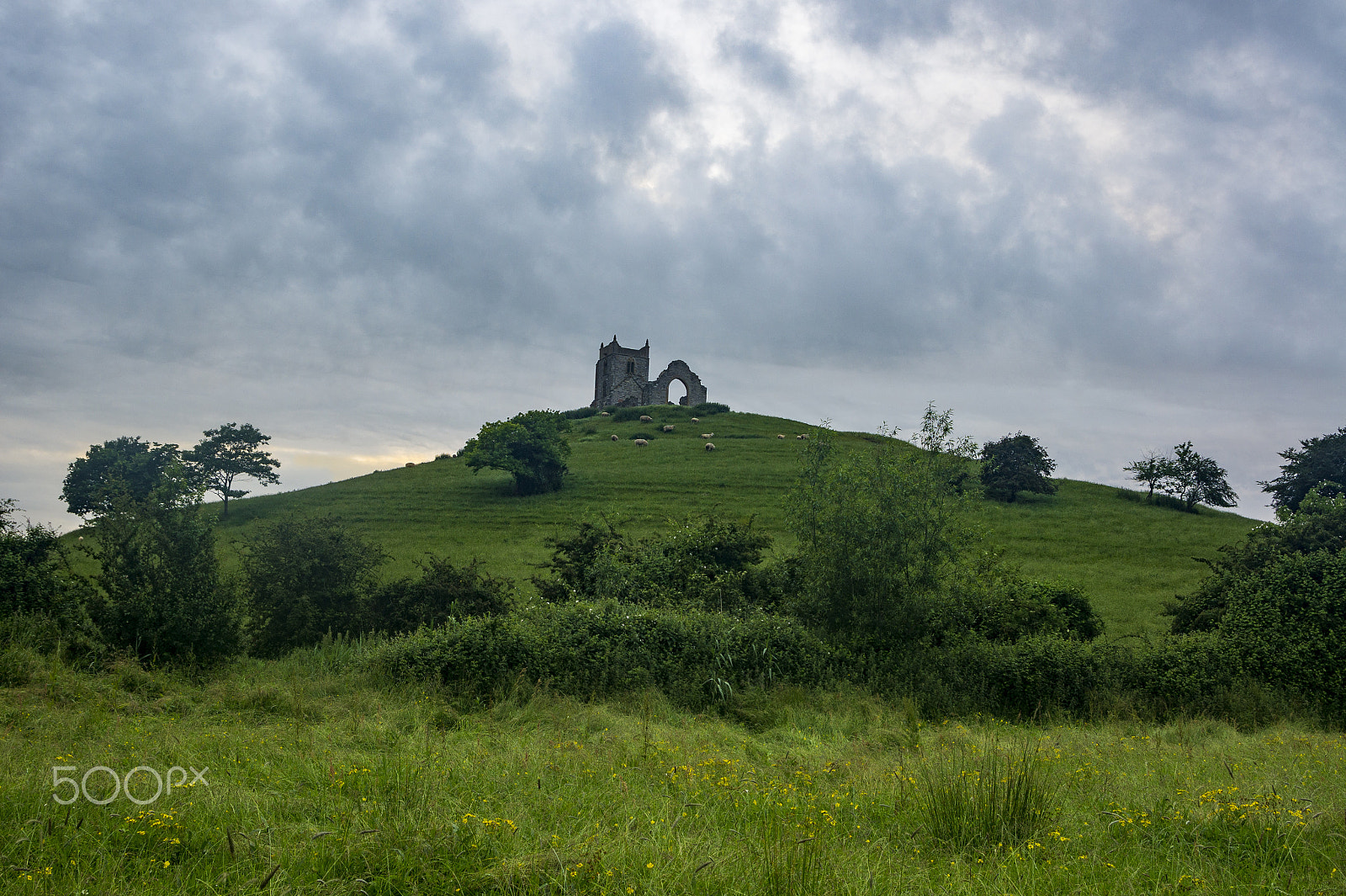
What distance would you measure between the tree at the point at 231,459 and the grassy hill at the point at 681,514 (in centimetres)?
194

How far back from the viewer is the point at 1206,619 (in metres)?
18.2

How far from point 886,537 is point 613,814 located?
1132cm

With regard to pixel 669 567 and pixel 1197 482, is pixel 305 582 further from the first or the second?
pixel 1197 482

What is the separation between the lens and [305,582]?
19156mm

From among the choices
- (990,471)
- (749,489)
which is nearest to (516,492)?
(749,489)

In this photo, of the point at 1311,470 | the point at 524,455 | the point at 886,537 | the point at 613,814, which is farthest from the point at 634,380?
the point at 613,814

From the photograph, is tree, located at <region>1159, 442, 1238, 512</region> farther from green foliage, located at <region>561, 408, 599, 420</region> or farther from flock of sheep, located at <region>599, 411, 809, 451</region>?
green foliage, located at <region>561, 408, 599, 420</region>

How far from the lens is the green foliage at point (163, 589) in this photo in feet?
46.9

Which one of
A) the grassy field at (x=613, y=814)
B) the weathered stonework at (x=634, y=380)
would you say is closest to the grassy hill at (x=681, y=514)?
the grassy field at (x=613, y=814)

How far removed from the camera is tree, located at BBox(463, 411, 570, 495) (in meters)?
46.4

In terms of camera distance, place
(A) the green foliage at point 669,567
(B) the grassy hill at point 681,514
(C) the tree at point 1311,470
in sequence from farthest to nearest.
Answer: (C) the tree at point 1311,470 < (B) the grassy hill at point 681,514 < (A) the green foliage at point 669,567

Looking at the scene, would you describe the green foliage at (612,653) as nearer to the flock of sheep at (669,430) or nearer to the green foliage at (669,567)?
the green foliage at (669,567)

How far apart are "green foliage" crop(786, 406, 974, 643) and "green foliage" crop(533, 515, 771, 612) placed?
3.92 metres

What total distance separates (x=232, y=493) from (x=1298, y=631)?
5662 centimetres
